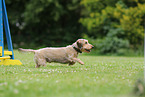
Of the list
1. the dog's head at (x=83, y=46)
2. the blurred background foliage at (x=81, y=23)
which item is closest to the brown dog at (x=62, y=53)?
the dog's head at (x=83, y=46)

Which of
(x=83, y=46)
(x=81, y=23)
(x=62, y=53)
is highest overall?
(x=83, y=46)

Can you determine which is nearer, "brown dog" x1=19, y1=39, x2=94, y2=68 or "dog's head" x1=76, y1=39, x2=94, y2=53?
"brown dog" x1=19, y1=39, x2=94, y2=68

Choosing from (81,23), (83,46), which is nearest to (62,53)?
(83,46)

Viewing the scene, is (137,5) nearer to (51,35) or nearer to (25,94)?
(51,35)

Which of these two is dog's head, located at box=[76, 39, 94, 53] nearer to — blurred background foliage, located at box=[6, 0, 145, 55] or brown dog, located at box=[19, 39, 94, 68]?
brown dog, located at box=[19, 39, 94, 68]

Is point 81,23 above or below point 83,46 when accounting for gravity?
below

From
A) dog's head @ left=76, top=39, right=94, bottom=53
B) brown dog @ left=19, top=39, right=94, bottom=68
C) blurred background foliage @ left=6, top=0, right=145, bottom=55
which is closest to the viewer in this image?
brown dog @ left=19, top=39, right=94, bottom=68

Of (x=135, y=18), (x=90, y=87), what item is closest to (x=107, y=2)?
(x=135, y=18)

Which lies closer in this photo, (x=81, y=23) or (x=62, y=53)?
(x=62, y=53)

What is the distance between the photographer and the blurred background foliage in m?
24.2

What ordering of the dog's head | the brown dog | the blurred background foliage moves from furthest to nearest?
the blurred background foliage
the dog's head
the brown dog

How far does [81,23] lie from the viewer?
37656 millimetres

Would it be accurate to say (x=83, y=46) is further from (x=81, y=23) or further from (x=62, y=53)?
(x=81, y=23)

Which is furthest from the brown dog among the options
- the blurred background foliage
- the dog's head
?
the blurred background foliage
